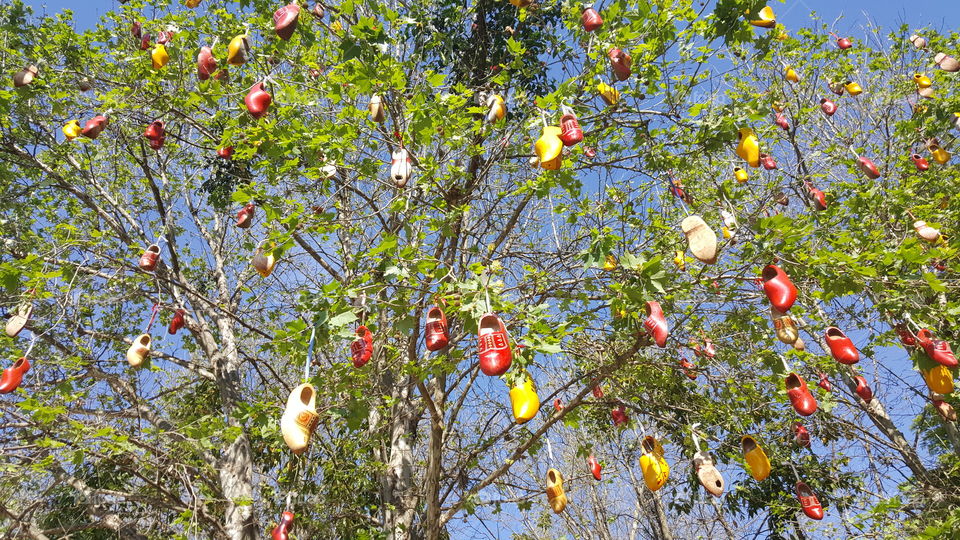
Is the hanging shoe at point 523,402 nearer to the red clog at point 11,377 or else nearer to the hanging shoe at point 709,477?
the hanging shoe at point 709,477

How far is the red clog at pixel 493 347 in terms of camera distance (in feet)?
6.38

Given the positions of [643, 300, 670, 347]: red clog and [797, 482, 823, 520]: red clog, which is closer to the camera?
[643, 300, 670, 347]: red clog

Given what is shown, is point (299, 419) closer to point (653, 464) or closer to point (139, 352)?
point (653, 464)

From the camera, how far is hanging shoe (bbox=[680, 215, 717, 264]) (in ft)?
7.77

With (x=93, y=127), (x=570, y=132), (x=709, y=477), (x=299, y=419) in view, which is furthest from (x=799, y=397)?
(x=93, y=127)

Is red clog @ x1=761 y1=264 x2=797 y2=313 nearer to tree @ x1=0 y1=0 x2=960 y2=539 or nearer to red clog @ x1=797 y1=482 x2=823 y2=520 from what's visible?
tree @ x1=0 y1=0 x2=960 y2=539

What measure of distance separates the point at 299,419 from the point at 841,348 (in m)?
2.62

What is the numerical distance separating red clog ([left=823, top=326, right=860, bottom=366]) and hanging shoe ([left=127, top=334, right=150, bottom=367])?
12.7ft

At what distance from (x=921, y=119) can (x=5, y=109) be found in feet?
27.9

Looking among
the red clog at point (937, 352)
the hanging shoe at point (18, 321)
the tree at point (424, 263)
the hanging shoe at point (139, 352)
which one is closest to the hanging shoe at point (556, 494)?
the tree at point (424, 263)

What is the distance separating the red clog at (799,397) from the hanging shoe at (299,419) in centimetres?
227

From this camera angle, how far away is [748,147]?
288 centimetres

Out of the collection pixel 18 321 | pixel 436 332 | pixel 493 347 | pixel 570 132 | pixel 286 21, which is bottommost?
pixel 493 347

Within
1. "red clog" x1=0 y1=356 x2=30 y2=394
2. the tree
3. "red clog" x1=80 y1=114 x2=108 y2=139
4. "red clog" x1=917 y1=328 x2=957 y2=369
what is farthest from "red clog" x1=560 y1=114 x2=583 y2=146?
"red clog" x1=0 y1=356 x2=30 y2=394
